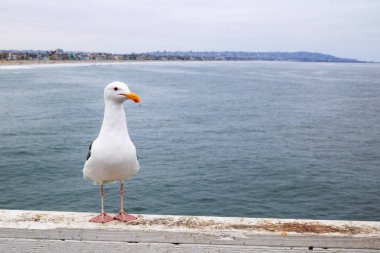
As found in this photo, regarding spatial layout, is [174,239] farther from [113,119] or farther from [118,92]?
[118,92]

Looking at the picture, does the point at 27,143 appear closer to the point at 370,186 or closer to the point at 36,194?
the point at 36,194

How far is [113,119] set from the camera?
414 cm

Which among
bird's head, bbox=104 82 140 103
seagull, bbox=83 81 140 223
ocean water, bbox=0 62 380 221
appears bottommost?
ocean water, bbox=0 62 380 221

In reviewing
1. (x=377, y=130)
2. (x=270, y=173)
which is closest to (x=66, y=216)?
(x=270, y=173)

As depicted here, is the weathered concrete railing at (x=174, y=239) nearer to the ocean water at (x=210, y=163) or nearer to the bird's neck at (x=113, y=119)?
the bird's neck at (x=113, y=119)

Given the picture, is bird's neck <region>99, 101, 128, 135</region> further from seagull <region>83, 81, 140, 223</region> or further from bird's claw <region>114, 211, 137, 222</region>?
bird's claw <region>114, 211, 137, 222</region>

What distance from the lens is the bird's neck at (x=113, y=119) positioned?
4141 millimetres

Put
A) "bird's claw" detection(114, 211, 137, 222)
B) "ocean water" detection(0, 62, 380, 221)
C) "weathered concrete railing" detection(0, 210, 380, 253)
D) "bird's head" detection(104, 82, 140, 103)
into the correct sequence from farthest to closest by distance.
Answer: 1. "ocean water" detection(0, 62, 380, 221)
2. "bird's head" detection(104, 82, 140, 103)
3. "bird's claw" detection(114, 211, 137, 222)
4. "weathered concrete railing" detection(0, 210, 380, 253)

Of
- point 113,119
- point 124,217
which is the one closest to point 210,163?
point 113,119

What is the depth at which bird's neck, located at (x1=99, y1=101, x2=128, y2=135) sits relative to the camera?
4141mm

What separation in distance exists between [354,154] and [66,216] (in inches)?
1036

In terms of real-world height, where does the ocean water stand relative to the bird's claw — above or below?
below

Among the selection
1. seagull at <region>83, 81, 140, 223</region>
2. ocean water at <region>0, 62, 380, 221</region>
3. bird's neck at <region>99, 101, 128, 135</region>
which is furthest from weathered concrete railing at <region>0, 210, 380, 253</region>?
ocean water at <region>0, 62, 380, 221</region>

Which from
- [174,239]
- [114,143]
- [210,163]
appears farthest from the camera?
[210,163]
